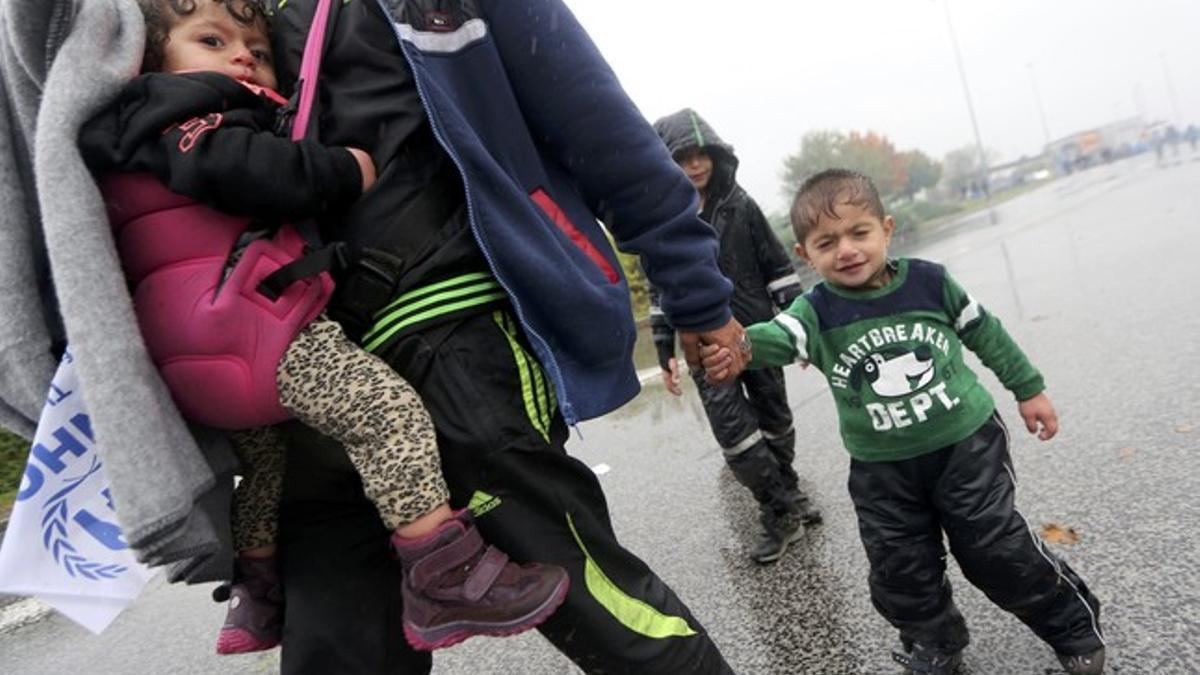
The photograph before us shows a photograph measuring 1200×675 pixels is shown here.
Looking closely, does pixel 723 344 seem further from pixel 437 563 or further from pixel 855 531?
pixel 855 531

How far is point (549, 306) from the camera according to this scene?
1.47 m

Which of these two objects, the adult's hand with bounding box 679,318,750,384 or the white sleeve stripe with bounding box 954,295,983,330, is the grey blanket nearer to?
the adult's hand with bounding box 679,318,750,384

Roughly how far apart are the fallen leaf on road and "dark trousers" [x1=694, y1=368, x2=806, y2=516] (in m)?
0.97

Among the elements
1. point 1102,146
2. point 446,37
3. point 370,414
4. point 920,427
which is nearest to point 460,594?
point 370,414

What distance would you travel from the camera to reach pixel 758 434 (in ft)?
11.3

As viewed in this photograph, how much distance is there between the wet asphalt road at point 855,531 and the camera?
7.71ft

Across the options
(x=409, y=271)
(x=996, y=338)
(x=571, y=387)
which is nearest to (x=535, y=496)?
(x=571, y=387)

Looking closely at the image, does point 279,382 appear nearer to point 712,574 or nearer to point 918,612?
point 918,612

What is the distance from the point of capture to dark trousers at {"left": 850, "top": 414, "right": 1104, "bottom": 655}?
2.00 metres

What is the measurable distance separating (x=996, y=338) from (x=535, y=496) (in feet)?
4.90

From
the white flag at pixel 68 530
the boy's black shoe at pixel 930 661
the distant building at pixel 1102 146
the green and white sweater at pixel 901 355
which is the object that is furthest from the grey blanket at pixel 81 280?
the distant building at pixel 1102 146

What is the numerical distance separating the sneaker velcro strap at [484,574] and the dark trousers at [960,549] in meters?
1.23

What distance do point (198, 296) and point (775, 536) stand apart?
8.70 feet

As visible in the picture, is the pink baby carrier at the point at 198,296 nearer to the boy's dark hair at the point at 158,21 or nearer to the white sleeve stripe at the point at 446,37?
the boy's dark hair at the point at 158,21
